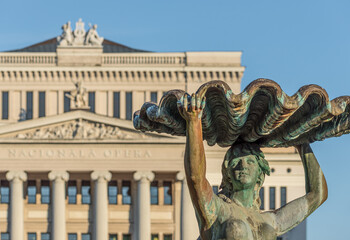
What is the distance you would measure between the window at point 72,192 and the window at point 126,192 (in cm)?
349

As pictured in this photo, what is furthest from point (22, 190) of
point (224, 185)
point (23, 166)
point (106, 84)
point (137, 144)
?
point (224, 185)

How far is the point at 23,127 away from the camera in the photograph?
4016 inches

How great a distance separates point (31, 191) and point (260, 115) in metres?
95.5

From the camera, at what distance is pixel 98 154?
102938 millimetres

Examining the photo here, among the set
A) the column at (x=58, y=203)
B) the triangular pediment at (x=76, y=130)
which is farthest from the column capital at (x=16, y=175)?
the triangular pediment at (x=76, y=130)

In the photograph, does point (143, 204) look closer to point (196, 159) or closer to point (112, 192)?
point (112, 192)

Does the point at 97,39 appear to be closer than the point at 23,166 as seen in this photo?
No

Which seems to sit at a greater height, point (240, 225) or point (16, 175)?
point (16, 175)

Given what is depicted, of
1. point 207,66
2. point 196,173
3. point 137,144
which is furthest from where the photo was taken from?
point 207,66

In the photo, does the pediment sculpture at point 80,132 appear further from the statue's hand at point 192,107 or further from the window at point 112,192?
the statue's hand at point 192,107

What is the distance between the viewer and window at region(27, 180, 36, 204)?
4181 inches

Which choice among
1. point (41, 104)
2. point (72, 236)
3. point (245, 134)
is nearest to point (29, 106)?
point (41, 104)

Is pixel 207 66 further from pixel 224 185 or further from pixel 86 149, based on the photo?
pixel 224 185

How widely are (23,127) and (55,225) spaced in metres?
7.09
